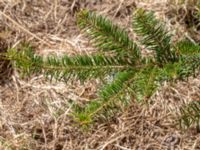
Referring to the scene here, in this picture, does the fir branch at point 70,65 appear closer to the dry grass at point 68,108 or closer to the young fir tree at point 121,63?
the young fir tree at point 121,63

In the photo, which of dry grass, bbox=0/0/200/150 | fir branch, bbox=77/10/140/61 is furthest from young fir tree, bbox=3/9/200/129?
dry grass, bbox=0/0/200/150

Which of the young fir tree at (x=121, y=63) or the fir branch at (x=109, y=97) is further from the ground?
the young fir tree at (x=121, y=63)

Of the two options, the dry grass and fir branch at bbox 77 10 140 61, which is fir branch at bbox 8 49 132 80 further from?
the dry grass

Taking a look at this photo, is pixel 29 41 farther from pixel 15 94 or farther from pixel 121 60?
pixel 121 60

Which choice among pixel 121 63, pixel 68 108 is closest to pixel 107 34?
pixel 121 63

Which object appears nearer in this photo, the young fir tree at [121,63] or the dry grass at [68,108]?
the young fir tree at [121,63]

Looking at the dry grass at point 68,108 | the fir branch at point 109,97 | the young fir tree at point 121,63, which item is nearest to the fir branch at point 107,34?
the young fir tree at point 121,63
